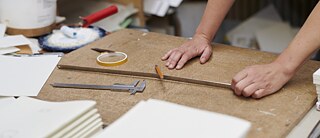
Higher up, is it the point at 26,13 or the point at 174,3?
the point at 26,13

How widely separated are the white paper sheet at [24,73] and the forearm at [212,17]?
1.41 feet

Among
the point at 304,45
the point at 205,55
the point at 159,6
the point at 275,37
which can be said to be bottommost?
the point at 275,37

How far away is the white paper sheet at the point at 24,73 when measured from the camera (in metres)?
1.17

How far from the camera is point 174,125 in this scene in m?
0.83

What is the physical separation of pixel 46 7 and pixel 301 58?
2.68 ft

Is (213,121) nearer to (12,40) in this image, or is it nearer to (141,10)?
(12,40)

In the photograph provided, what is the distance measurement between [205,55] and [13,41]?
58 centimetres

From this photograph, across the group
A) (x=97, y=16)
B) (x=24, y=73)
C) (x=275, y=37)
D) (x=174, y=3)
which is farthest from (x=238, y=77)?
(x=275, y=37)

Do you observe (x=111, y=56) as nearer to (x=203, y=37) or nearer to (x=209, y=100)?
(x=203, y=37)

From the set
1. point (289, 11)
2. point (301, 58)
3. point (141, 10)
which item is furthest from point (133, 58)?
point (289, 11)

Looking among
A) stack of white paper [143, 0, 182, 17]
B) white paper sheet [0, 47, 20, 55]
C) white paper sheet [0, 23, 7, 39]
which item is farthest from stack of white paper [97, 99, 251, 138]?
stack of white paper [143, 0, 182, 17]

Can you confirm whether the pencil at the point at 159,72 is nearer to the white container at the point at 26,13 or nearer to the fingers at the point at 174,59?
the fingers at the point at 174,59

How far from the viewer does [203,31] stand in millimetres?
1399

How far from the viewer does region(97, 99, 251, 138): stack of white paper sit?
2.65ft
